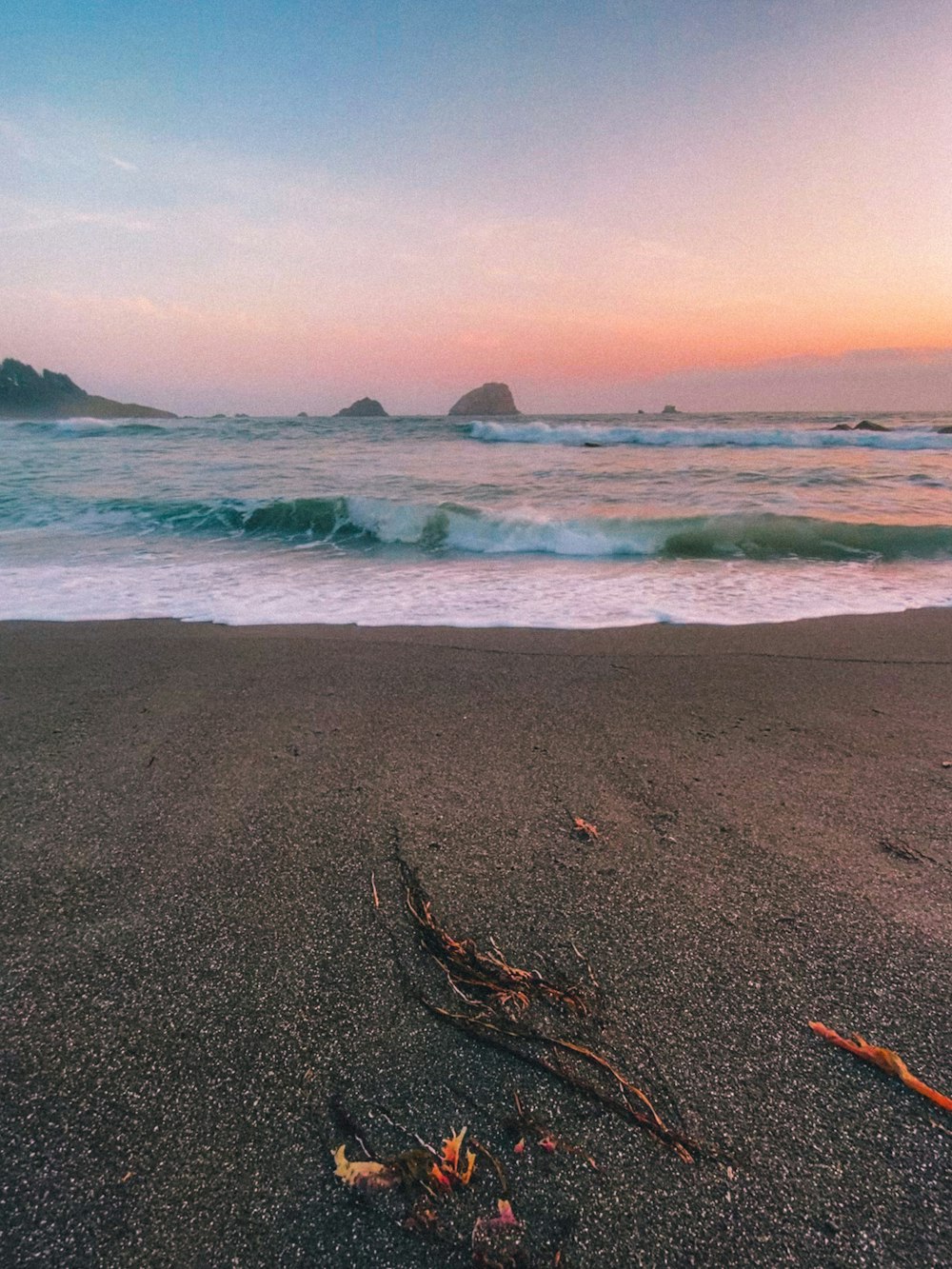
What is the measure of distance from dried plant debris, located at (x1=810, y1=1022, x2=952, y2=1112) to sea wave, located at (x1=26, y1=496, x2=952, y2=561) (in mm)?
5874

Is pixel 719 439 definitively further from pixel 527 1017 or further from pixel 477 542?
pixel 527 1017

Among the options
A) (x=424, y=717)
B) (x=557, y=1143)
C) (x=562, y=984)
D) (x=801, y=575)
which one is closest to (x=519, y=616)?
(x=424, y=717)

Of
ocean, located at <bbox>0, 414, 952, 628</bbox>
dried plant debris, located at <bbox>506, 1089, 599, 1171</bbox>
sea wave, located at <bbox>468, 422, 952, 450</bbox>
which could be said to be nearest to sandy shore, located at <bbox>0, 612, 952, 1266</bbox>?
dried plant debris, located at <bbox>506, 1089, 599, 1171</bbox>

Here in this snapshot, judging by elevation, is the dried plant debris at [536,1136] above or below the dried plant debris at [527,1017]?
below

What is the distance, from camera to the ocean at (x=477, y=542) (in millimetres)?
4914

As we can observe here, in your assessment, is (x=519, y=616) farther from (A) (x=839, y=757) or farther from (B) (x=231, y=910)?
(B) (x=231, y=910)

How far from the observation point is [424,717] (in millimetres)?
2764

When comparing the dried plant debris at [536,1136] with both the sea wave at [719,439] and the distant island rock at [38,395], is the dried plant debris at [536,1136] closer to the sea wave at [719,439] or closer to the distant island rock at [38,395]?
the sea wave at [719,439]

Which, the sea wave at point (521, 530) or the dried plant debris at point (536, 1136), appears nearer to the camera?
the dried plant debris at point (536, 1136)

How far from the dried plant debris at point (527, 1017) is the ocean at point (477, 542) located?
2.99 metres

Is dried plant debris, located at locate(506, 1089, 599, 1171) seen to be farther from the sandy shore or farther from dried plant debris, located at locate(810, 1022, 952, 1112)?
dried plant debris, located at locate(810, 1022, 952, 1112)

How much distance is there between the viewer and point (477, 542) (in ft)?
25.1

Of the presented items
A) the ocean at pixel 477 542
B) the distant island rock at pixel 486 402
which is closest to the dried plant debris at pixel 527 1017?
the ocean at pixel 477 542

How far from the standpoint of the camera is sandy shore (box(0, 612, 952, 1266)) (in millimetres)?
979
